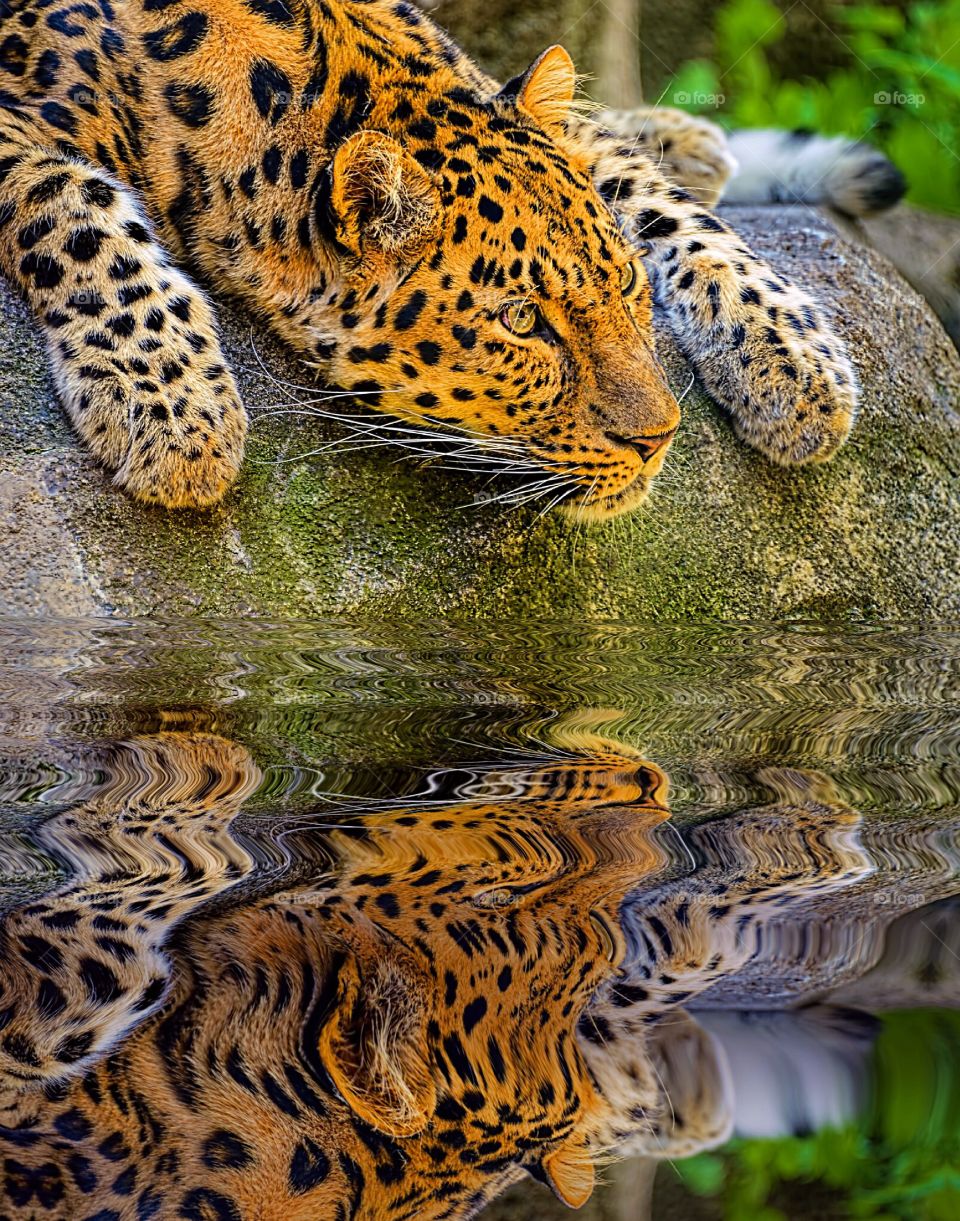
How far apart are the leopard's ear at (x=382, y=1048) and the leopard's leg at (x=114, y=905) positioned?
203mm

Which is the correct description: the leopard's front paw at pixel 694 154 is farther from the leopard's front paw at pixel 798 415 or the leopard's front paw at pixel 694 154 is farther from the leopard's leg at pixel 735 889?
the leopard's leg at pixel 735 889

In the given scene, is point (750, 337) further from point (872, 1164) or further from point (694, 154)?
point (872, 1164)

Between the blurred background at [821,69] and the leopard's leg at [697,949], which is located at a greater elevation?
the leopard's leg at [697,949]

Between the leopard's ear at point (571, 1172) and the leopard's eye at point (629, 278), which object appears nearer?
the leopard's ear at point (571, 1172)

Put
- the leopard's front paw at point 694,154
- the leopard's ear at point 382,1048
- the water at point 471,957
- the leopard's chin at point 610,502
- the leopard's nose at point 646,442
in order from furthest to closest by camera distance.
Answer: the leopard's front paw at point 694,154, the leopard's chin at point 610,502, the leopard's nose at point 646,442, the leopard's ear at point 382,1048, the water at point 471,957

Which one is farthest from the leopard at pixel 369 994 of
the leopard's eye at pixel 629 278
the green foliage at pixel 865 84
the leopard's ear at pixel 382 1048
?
the green foliage at pixel 865 84

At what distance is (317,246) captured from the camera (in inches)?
150

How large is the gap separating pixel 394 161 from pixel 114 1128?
269 centimetres

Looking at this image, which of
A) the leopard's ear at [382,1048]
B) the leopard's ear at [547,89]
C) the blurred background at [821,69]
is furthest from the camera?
the blurred background at [821,69]

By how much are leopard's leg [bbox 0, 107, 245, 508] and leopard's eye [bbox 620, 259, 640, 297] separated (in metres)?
1.08

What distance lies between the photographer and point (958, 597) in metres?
4.65

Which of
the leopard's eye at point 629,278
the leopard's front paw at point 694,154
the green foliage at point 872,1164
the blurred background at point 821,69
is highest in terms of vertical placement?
the green foliage at point 872,1164

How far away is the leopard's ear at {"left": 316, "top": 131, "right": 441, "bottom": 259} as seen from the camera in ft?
11.6

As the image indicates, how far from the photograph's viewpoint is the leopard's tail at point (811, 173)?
606 centimetres
